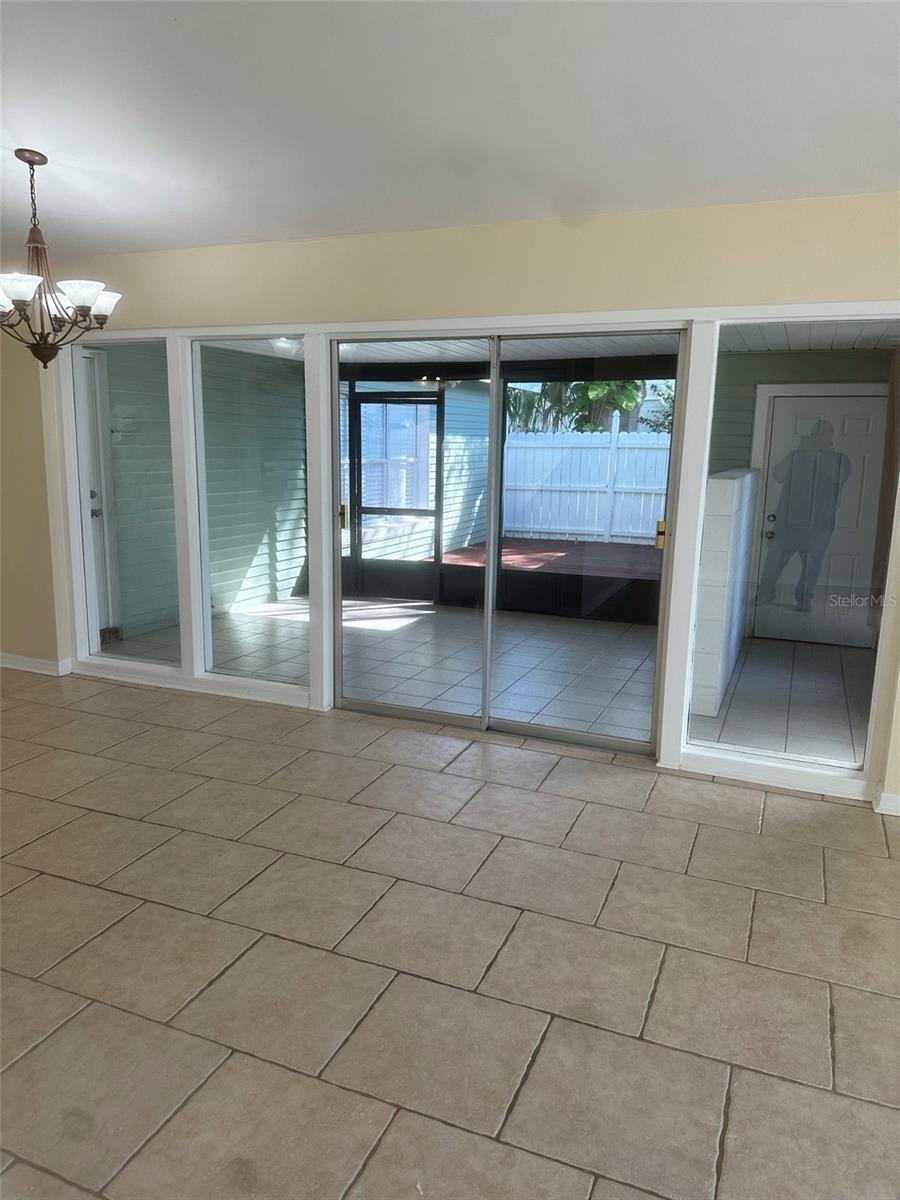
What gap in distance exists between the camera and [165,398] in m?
4.52

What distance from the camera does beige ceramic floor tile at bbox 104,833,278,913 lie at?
2.59 meters

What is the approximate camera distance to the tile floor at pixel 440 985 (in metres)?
1.65

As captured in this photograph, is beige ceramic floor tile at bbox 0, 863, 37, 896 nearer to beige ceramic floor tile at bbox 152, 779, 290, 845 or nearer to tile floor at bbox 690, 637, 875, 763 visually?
beige ceramic floor tile at bbox 152, 779, 290, 845

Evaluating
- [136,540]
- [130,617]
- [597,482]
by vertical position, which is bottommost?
[130,617]

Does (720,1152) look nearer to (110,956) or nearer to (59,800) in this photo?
(110,956)

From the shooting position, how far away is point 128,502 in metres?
4.97

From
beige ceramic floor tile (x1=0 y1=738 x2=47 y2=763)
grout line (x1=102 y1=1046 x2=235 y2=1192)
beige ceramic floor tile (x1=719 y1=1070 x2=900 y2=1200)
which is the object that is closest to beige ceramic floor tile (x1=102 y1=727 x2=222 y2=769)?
beige ceramic floor tile (x1=0 y1=738 x2=47 y2=763)

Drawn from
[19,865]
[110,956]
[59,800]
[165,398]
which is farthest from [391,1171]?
[165,398]

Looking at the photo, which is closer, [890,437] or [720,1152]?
[720,1152]

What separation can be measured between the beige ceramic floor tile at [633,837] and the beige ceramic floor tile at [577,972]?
491 millimetres

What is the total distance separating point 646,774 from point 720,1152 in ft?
6.51

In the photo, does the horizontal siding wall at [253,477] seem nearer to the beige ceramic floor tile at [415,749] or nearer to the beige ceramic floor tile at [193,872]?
the beige ceramic floor tile at [415,749]

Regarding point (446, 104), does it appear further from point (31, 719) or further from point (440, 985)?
point (31, 719)

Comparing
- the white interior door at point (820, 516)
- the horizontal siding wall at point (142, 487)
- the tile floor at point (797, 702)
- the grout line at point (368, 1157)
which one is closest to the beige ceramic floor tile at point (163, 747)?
the horizontal siding wall at point (142, 487)
